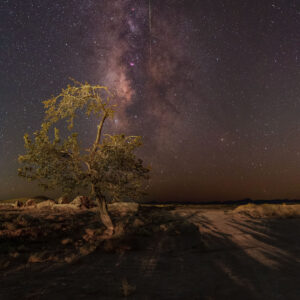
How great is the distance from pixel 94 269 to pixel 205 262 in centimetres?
357

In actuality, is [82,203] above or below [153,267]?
above

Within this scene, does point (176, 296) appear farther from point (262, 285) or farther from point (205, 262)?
point (205, 262)

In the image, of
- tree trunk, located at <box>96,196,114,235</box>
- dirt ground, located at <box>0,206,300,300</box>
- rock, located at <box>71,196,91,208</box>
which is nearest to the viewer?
dirt ground, located at <box>0,206,300,300</box>

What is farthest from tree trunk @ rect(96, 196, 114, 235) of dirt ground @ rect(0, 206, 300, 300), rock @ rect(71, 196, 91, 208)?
rock @ rect(71, 196, 91, 208)

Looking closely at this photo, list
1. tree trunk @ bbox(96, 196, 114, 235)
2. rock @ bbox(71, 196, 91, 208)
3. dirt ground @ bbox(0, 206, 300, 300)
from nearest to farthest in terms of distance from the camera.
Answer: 1. dirt ground @ bbox(0, 206, 300, 300)
2. tree trunk @ bbox(96, 196, 114, 235)
3. rock @ bbox(71, 196, 91, 208)

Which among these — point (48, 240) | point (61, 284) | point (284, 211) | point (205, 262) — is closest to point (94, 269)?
point (61, 284)

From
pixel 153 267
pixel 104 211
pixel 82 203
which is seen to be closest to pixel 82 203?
pixel 82 203

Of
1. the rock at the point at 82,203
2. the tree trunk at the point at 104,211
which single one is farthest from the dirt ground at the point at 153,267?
the rock at the point at 82,203

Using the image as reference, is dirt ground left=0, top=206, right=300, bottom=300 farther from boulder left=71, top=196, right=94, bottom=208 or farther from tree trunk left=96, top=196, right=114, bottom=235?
boulder left=71, top=196, right=94, bottom=208

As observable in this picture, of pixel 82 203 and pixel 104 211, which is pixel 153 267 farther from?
pixel 82 203

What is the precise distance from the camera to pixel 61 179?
1186 cm

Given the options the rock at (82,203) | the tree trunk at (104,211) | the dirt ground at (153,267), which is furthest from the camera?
the rock at (82,203)

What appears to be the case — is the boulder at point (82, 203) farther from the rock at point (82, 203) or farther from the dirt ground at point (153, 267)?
the dirt ground at point (153, 267)

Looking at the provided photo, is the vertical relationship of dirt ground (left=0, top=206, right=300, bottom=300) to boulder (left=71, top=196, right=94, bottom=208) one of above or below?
below
